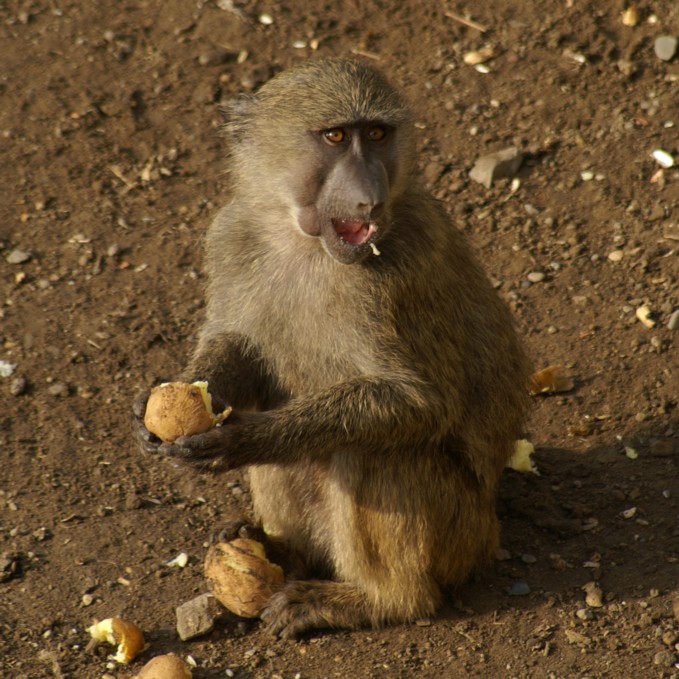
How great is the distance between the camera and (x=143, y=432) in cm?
407

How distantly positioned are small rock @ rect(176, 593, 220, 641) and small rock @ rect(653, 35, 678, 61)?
14.5 feet

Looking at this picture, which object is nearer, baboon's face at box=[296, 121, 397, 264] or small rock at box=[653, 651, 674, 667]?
baboon's face at box=[296, 121, 397, 264]

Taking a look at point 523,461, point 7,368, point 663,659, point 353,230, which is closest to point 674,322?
point 523,461

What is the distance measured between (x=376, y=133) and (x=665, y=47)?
3522mm

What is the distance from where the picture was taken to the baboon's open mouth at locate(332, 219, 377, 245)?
4.01 metres

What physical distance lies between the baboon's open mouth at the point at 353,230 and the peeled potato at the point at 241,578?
1.30 metres

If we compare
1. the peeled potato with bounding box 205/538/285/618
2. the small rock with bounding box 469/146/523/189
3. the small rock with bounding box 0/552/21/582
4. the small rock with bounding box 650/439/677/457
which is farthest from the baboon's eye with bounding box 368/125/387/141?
the small rock with bounding box 469/146/523/189

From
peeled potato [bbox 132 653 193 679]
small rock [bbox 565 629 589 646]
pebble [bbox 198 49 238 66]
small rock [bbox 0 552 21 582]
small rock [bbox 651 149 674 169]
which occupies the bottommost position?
small rock [bbox 565 629 589 646]

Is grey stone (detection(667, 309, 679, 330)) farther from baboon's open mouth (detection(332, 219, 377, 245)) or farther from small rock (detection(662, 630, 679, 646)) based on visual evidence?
baboon's open mouth (detection(332, 219, 377, 245))

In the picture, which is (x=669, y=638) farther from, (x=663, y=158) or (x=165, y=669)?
(x=663, y=158)

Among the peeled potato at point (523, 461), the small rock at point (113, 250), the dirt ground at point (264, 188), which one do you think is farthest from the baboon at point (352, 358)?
the small rock at point (113, 250)

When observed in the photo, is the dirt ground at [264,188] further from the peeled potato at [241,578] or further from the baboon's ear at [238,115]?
the baboon's ear at [238,115]

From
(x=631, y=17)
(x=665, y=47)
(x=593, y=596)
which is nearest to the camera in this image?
(x=593, y=596)

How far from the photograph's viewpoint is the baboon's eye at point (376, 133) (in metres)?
4.12
